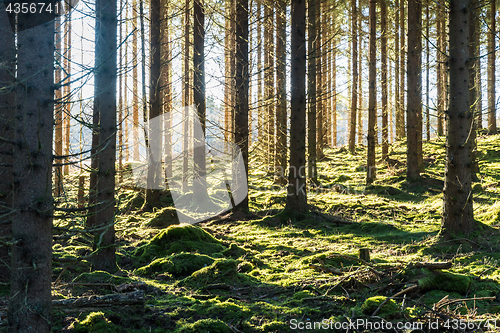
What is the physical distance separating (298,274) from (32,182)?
3.92 metres

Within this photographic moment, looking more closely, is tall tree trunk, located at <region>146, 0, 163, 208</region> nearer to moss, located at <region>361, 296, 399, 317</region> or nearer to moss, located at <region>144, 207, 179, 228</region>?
moss, located at <region>144, 207, 179, 228</region>

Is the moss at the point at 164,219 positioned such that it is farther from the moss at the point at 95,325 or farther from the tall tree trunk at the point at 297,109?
the moss at the point at 95,325

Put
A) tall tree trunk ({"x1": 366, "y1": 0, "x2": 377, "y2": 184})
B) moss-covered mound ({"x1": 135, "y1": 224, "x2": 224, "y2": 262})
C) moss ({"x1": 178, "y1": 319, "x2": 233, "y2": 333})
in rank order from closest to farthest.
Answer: moss ({"x1": 178, "y1": 319, "x2": 233, "y2": 333}) < moss-covered mound ({"x1": 135, "y1": 224, "x2": 224, "y2": 262}) < tall tree trunk ({"x1": 366, "y1": 0, "x2": 377, "y2": 184})

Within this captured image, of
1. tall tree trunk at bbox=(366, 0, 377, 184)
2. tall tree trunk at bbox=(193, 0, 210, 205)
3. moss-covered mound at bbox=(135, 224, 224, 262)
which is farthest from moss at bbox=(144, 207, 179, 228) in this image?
tall tree trunk at bbox=(366, 0, 377, 184)

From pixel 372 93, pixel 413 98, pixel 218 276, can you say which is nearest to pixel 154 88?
pixel 218 276

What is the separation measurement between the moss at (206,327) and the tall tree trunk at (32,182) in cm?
126

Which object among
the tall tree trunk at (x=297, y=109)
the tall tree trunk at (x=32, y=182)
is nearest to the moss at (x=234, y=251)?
the tall tree trunk at (x=297, y=109)

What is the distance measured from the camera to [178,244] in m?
6.65

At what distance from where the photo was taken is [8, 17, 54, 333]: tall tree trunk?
267cm

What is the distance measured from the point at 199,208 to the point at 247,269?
640cm

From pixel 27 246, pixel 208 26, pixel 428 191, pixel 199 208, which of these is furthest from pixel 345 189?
pixel 27 246

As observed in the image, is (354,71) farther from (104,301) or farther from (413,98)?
(104,301)

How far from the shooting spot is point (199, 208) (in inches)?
468

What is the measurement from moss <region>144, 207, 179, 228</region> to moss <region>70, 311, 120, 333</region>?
6381 mm
